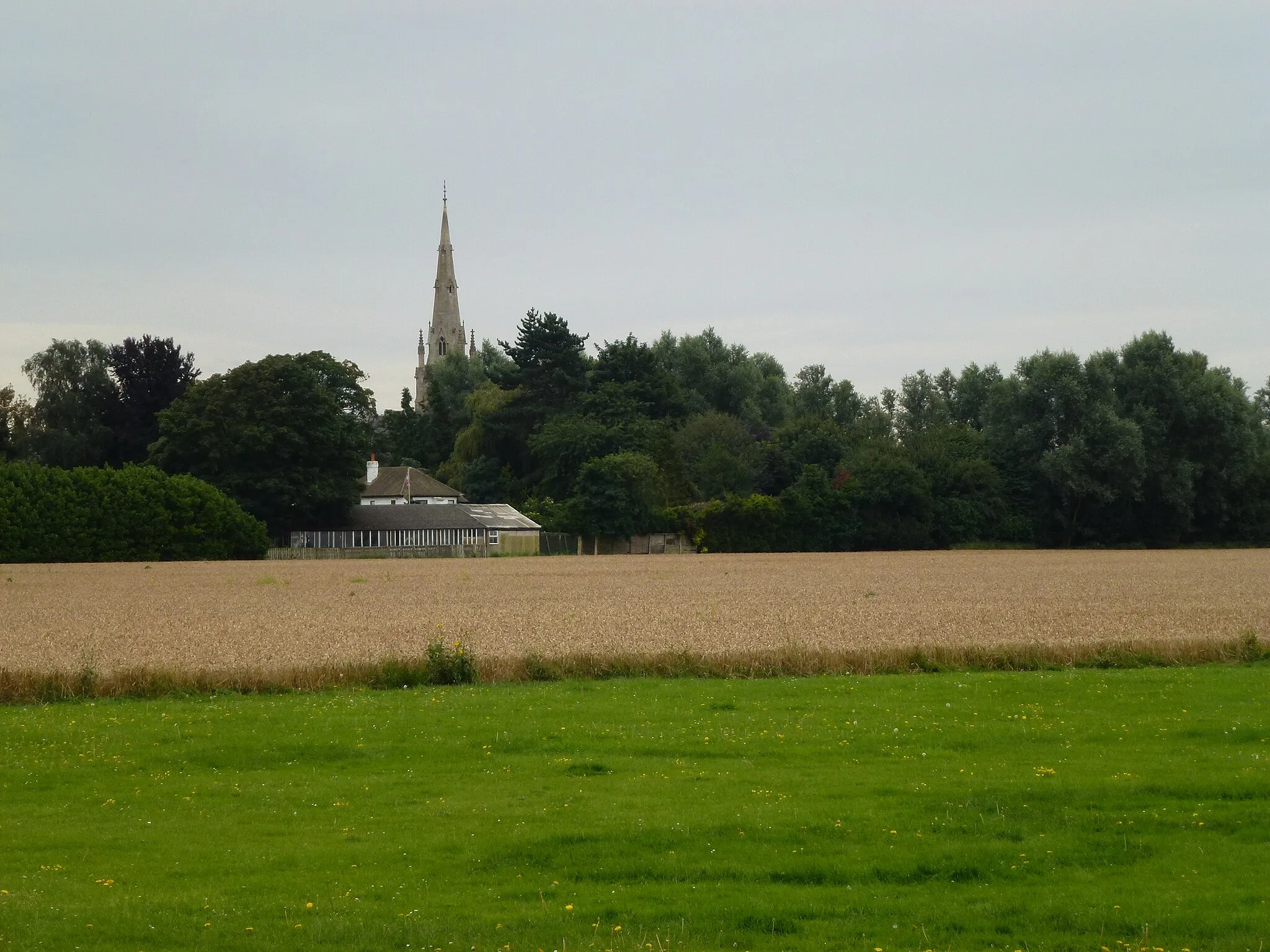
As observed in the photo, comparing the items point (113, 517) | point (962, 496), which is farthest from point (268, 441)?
point (962, 496)

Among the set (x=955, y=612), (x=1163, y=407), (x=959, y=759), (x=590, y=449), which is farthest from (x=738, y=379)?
(x=959, y=759)

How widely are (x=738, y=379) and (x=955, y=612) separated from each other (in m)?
110

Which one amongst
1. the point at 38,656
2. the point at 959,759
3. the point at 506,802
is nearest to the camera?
the point at 506,802

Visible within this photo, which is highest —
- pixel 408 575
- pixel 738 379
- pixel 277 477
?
pixel 738 379

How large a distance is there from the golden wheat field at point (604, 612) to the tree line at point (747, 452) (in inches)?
1196

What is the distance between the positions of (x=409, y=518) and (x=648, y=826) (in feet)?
337

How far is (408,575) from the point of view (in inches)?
2749

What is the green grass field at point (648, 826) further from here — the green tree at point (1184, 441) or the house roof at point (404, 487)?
the house roof at point (404, 487)

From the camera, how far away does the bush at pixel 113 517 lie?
8400 cm

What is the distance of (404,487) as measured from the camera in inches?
4909

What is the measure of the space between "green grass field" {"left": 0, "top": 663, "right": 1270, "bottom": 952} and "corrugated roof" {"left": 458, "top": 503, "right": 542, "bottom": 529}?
92.4m

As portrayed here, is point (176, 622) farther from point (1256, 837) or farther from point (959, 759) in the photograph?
point (1256, 837)

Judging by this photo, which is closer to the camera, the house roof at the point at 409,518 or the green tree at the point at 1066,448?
the green tree at the point at 1066,448

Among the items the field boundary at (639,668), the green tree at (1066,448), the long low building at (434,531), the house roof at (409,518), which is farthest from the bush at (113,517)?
the field boundary at (639,668)
